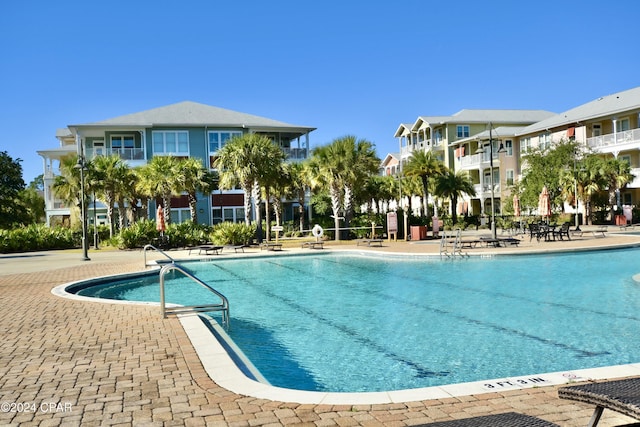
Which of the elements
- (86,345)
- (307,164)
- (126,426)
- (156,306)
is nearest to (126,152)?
(307,164)

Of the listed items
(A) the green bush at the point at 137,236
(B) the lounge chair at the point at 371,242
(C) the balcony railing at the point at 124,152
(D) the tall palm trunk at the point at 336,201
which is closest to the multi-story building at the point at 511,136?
(D) the tall palm trunk at the point at 336,201

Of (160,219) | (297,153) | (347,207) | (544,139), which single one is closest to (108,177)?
(160,219)

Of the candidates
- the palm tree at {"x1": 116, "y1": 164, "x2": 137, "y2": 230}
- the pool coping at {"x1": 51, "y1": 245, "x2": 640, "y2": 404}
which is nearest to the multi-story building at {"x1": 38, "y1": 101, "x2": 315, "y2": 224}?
the palm tree at {"x1": 116, "y1": 164, "x2": 137, "y2": 230}

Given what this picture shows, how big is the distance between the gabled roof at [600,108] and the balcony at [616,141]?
5.39 ft

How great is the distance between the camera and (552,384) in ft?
16.8

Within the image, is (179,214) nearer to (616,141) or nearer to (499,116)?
(616,141)

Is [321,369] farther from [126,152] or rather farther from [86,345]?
[126,152]

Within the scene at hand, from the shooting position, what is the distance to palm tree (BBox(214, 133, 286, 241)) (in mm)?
29547

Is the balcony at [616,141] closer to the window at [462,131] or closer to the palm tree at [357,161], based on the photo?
the window at [462,131]

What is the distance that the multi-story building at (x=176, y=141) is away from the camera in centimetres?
4378

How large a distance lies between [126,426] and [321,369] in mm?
3381

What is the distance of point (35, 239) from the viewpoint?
32094 millimetres

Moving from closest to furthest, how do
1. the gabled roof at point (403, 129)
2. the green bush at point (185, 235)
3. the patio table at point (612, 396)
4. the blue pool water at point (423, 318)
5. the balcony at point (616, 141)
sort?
the patio table at point (612, 396), the blue pool water at point (423, 318), the green bush at point (185, 235), the balcony at point (616, 141), the gabled roof at point (403, 129)

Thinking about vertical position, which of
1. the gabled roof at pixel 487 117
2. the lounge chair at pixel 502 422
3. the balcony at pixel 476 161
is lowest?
the lounge chair at pixel 502 422
